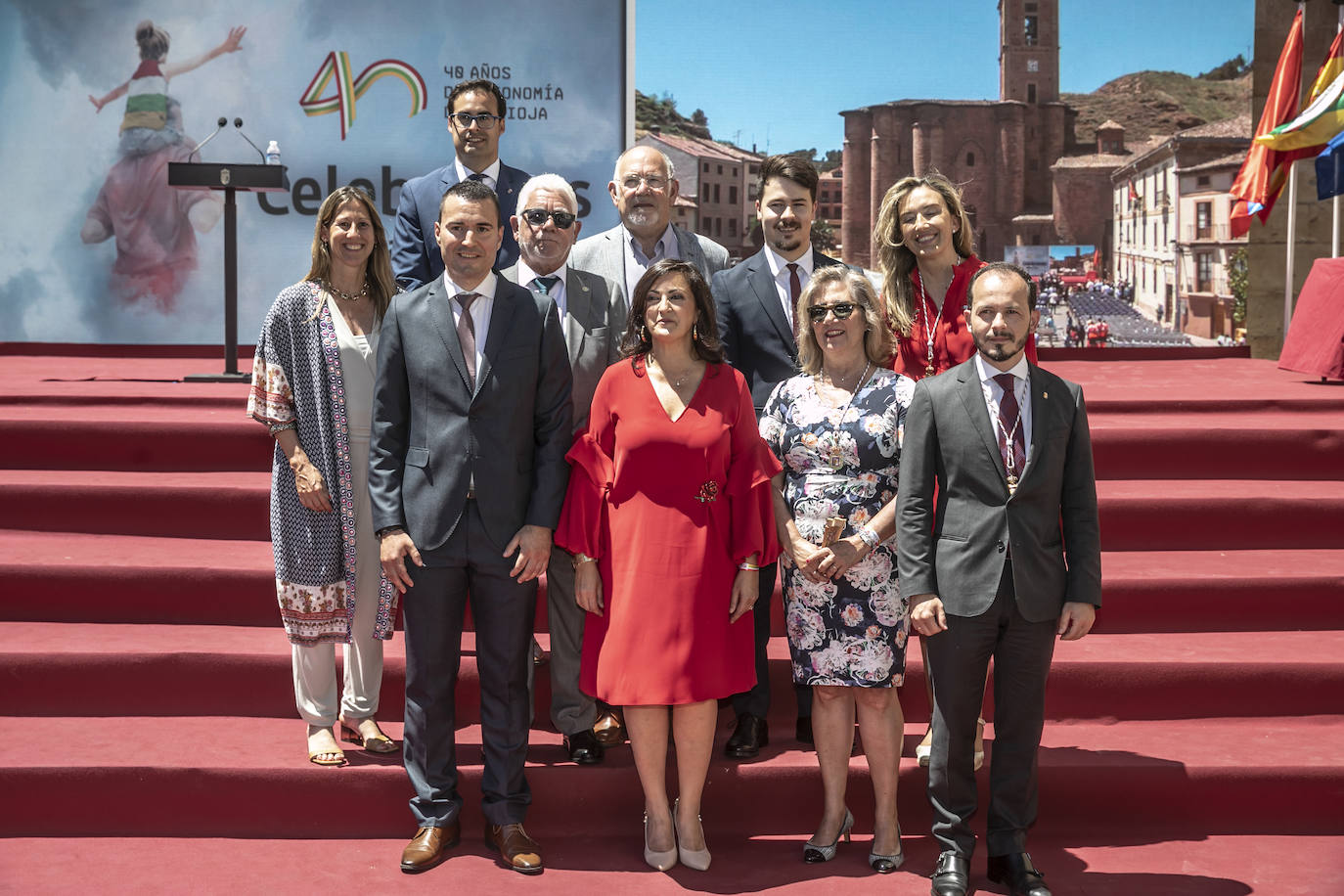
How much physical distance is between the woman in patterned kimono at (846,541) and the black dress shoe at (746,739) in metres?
0.37

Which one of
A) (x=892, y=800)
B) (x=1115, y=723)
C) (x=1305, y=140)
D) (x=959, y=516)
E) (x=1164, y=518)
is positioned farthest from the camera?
(x=1305, y=140)

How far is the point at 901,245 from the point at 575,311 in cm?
104

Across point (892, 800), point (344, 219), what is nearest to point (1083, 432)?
point (892, 800)

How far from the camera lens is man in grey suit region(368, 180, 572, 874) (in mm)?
3143

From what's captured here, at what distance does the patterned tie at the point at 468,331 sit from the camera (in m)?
3.18

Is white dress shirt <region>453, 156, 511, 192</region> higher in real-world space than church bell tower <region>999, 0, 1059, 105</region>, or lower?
lower

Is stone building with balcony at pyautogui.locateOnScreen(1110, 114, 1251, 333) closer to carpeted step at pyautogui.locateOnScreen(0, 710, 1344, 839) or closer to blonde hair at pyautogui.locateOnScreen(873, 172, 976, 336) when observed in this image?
carpeted step at pyautogui.locateOnScreen(0, 710, 1344, 839)

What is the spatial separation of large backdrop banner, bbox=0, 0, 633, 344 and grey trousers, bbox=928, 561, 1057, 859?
5.97 metres

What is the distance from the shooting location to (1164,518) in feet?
15.6

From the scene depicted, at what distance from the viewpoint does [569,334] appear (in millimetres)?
3557

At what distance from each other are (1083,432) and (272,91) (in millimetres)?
7338

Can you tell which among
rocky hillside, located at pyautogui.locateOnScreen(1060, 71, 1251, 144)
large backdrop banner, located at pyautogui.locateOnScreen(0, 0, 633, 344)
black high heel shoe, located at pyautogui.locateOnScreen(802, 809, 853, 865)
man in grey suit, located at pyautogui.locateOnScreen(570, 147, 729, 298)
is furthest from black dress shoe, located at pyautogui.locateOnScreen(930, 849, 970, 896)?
rocky hillside, located at pyautogui.locateOnScreen(1060, 71, 1251, 144)

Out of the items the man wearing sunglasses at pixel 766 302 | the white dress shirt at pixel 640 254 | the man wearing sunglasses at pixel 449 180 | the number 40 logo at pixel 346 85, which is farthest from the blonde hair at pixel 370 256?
the number 40 logo at pixel 346 85

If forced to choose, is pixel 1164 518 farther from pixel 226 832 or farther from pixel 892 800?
pixel 226 832
